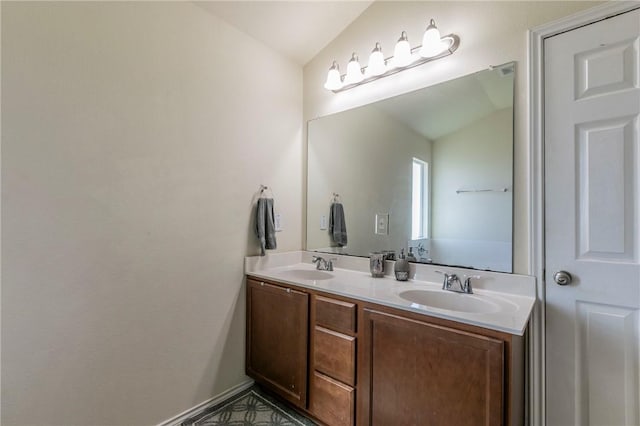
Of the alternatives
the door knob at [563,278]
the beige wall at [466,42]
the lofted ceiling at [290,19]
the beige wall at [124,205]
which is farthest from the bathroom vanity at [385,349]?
the lofted ceiling at [290,19]

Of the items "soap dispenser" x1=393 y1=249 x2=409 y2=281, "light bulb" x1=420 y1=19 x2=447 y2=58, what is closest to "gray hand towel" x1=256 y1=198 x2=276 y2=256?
"soap dispenser" x1=393 y1=249 x2=409 y2=281

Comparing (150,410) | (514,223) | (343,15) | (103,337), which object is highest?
(343,15)

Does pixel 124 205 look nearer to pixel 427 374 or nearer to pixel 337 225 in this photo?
pixel 337 225

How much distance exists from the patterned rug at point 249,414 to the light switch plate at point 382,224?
4.05 feet

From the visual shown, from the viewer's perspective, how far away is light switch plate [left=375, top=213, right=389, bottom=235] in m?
2.03

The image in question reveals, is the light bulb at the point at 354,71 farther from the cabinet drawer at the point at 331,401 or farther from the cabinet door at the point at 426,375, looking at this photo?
the cabinet drawer at the point at 331,401

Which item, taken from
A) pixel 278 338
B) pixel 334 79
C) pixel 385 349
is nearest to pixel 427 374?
pixel 385 349

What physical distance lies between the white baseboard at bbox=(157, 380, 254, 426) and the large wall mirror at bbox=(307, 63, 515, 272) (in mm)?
1086

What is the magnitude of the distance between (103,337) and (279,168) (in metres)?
1.47

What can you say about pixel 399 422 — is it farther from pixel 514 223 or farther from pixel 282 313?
pixel 514 223

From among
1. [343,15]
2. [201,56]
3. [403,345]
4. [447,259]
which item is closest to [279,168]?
[201,56]

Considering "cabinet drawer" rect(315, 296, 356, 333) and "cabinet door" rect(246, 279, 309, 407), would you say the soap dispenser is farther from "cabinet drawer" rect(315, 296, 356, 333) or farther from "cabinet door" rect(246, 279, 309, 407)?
"cabinet door" rect(246, 279, 309, 407)

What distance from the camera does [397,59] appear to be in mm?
1798

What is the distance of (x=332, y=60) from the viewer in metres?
2.26
